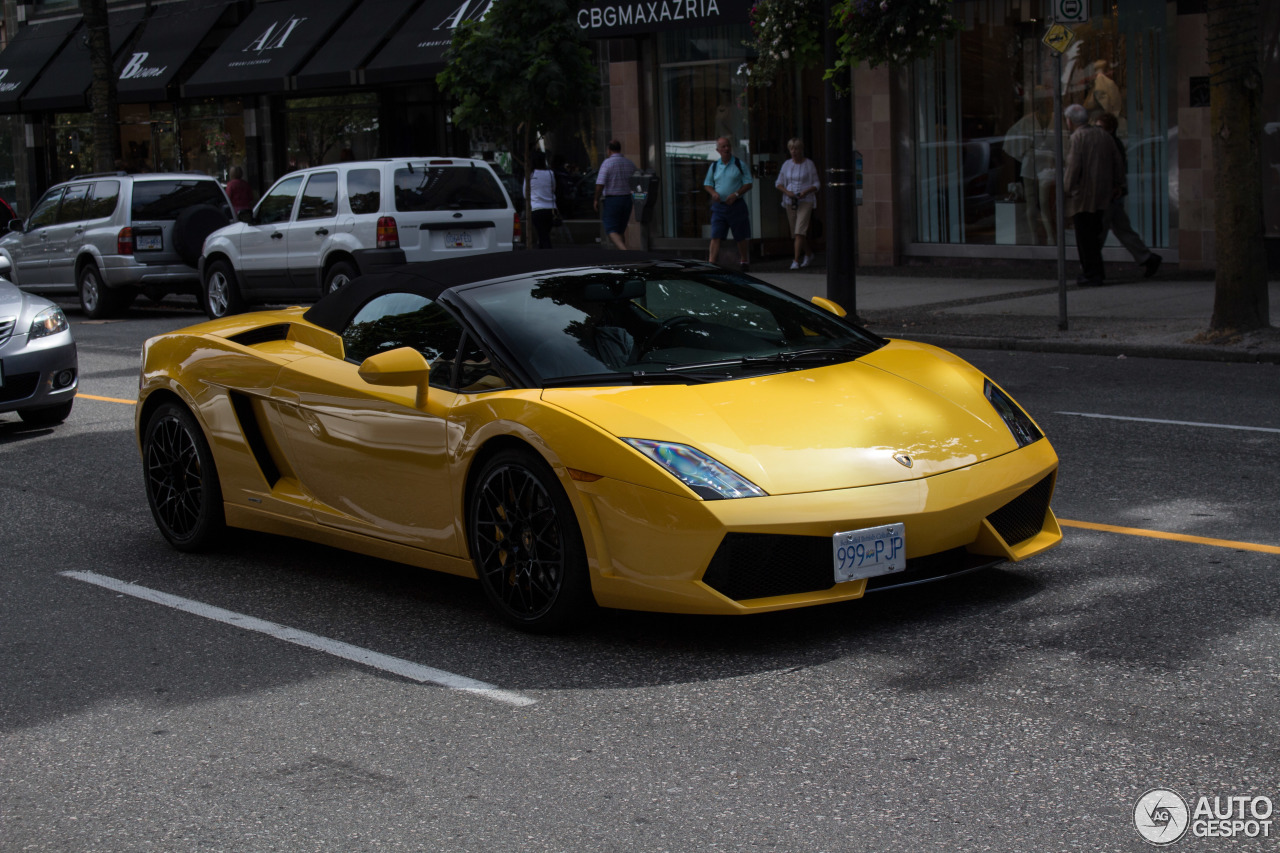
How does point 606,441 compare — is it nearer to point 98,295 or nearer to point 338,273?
point 338,273

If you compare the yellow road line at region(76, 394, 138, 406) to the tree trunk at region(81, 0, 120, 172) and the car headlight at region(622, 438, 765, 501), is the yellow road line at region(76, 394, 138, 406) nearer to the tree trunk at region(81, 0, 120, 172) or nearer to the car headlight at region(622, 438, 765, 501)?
the car headlight at region(622, 438, 765, 501)

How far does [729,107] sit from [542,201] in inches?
137

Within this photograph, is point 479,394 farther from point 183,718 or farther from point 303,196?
point 303,196

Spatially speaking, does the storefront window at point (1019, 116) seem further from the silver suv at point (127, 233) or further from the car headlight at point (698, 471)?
the car headlight at point (698, 471)

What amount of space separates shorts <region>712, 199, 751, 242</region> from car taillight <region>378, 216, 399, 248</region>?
555cm

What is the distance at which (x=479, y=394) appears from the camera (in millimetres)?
5496

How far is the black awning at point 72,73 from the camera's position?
115 ft

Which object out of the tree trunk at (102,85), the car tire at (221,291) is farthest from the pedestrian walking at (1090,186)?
the tree trunk at (102,85)

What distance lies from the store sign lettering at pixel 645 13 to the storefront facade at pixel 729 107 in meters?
0.03

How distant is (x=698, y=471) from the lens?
486 centimetres

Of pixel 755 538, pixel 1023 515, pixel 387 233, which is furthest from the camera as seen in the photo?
pixel 387 233

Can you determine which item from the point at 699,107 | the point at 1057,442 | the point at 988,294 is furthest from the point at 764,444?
the point at 699,107

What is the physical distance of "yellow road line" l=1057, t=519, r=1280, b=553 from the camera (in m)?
5.96

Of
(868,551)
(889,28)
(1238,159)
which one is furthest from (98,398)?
(1238,159)
